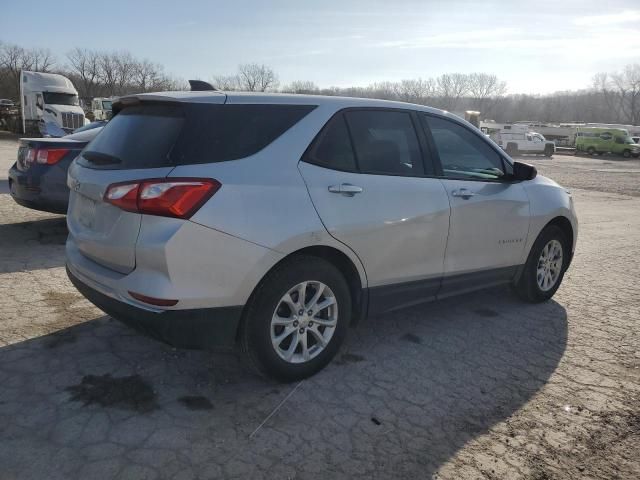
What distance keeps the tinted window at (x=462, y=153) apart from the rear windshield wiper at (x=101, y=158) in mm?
2303

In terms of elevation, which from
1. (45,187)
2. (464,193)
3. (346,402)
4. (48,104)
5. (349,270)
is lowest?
(346,402)

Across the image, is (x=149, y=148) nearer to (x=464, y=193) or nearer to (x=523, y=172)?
(x=464, y=193)

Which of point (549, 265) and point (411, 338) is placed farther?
point (549, 265)

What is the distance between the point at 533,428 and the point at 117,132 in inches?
122

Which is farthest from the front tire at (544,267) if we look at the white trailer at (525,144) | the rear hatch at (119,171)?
the white trailer at (525,144)

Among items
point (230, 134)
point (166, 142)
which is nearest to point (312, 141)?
point (230, 134)

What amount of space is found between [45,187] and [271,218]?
15.0 ft

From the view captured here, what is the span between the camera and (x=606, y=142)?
4447 centimetres

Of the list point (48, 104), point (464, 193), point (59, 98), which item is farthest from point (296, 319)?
point (59, 98)

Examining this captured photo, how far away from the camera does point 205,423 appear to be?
2893 mm

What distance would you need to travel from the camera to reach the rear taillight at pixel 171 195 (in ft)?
9.05

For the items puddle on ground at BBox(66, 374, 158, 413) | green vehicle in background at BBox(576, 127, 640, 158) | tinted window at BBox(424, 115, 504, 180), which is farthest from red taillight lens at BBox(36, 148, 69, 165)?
green vehicle in background at BBox(576, 127, 640, 158)

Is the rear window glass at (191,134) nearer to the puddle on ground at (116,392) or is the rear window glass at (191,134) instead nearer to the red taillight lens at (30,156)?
the puddle on ground at (116,392)

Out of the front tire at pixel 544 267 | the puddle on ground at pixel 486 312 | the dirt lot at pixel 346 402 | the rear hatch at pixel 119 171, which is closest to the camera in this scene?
the dirt lot at pixel 346 402
